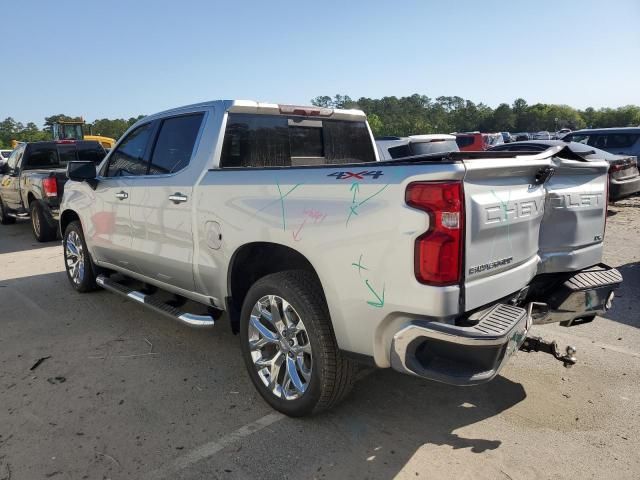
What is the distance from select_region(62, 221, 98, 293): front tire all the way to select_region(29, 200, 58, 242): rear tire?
390 cm

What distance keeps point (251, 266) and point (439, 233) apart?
1589 millimetres

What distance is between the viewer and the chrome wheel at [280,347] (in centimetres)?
295

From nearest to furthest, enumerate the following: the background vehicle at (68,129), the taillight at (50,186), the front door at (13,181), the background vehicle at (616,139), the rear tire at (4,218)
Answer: the taillight at (50,186), the front door at (13,181), the rear tire at (4,218), the background vehicle at (616,139), the background vehicle at (68,129)

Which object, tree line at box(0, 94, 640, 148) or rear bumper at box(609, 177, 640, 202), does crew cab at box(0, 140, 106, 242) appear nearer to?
rear bumper at box(609, 177, 640, 202)

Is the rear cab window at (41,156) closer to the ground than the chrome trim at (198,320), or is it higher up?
higher up

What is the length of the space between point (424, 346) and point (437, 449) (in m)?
0.76

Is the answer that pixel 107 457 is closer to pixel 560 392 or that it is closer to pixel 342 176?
pixel 342 176

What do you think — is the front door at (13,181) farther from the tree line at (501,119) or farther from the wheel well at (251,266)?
the tree line at (501,119)

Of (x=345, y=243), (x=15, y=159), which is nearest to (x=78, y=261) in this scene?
(x=345, y=243)

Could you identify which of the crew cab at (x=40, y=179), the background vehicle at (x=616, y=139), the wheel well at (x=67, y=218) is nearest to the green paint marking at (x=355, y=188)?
the wheel well at (x=67, y=218)

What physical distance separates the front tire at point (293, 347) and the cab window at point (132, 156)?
193 cm

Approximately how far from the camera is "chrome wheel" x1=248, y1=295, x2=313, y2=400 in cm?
295

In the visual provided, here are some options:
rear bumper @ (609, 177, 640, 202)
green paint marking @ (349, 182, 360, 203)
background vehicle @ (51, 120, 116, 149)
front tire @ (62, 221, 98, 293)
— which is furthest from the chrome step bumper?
background vehicle @ (51, 120, 116, 149)

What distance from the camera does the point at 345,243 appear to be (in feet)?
8.31
